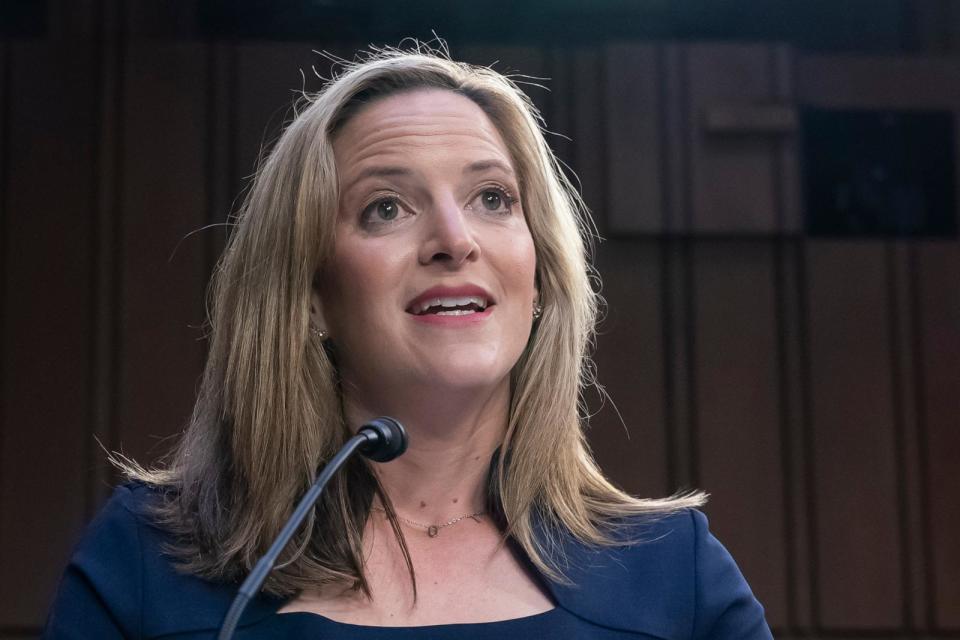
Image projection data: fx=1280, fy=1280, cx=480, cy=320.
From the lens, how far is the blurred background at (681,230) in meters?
3.80

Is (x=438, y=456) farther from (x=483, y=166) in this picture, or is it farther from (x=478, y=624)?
(x=483, y=166)

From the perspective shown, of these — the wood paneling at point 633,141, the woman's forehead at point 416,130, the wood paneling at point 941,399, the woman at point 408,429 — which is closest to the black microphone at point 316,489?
the woman at point 408,429

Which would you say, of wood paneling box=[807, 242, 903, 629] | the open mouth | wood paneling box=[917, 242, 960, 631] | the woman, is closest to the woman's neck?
the woman

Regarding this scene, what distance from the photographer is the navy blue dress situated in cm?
154

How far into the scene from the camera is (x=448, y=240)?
5.31 feet

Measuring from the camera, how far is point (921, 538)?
3943mm

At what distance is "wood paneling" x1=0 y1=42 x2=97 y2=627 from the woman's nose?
240 centimetres

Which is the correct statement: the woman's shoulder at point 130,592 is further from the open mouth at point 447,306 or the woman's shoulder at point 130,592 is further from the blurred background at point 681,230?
the blurred background at point 681,230

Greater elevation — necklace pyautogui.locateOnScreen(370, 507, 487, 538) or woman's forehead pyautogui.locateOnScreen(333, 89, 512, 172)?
woman's forehead pyautogui.locateOnScreen(333, 89, 512, 172)

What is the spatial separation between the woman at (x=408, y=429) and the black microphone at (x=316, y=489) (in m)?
0.22

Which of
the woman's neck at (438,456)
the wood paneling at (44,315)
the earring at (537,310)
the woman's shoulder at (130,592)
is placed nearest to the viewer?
the woman's shoulder at (130,592)

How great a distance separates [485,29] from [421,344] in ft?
8.58

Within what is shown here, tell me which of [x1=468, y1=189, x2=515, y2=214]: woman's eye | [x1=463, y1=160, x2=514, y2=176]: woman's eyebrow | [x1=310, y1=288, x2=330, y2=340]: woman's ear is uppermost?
[x1=463, y1=160, x2=514, y2=176]: woman's eyebrow

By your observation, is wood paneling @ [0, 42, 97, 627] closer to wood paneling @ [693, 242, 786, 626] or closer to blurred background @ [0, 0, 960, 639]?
blurred background @ [0, 0, 960, 639]
